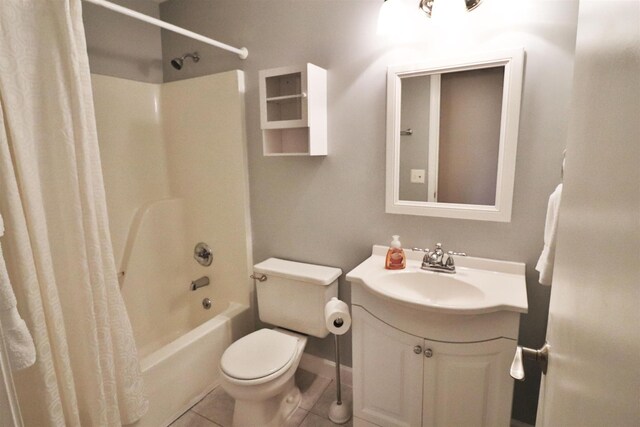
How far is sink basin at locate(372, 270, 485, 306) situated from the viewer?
1.46 metres

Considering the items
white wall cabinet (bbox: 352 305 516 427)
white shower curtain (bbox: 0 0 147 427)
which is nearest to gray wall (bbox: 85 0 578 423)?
white wall cabinet (bbox: 352 305 516 427)

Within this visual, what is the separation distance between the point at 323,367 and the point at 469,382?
3.40 feet

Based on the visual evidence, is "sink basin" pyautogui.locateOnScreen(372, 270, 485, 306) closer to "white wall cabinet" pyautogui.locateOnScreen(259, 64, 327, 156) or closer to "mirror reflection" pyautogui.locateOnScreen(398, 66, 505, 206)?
"mirror reflection" pyautogui.locateOnScreen(398, 66, 505, 206)

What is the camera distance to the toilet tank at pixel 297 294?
1814 mm

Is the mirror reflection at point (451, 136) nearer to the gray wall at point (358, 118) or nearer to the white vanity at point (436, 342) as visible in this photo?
the gray wall at point (358, 118)

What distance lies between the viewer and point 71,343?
1258 mm

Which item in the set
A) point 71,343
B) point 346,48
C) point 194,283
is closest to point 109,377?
point 71,343

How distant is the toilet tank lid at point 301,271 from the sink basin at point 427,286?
0.38 metres

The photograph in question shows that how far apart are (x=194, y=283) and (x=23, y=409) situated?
1127mm

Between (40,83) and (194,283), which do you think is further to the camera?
(194,283)

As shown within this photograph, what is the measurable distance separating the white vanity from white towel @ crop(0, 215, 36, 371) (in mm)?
1066

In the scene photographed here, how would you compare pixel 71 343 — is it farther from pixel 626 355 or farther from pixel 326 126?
pixel 626 355

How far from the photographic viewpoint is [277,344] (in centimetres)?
174

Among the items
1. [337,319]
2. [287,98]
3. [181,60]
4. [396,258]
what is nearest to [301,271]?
[337,319]
